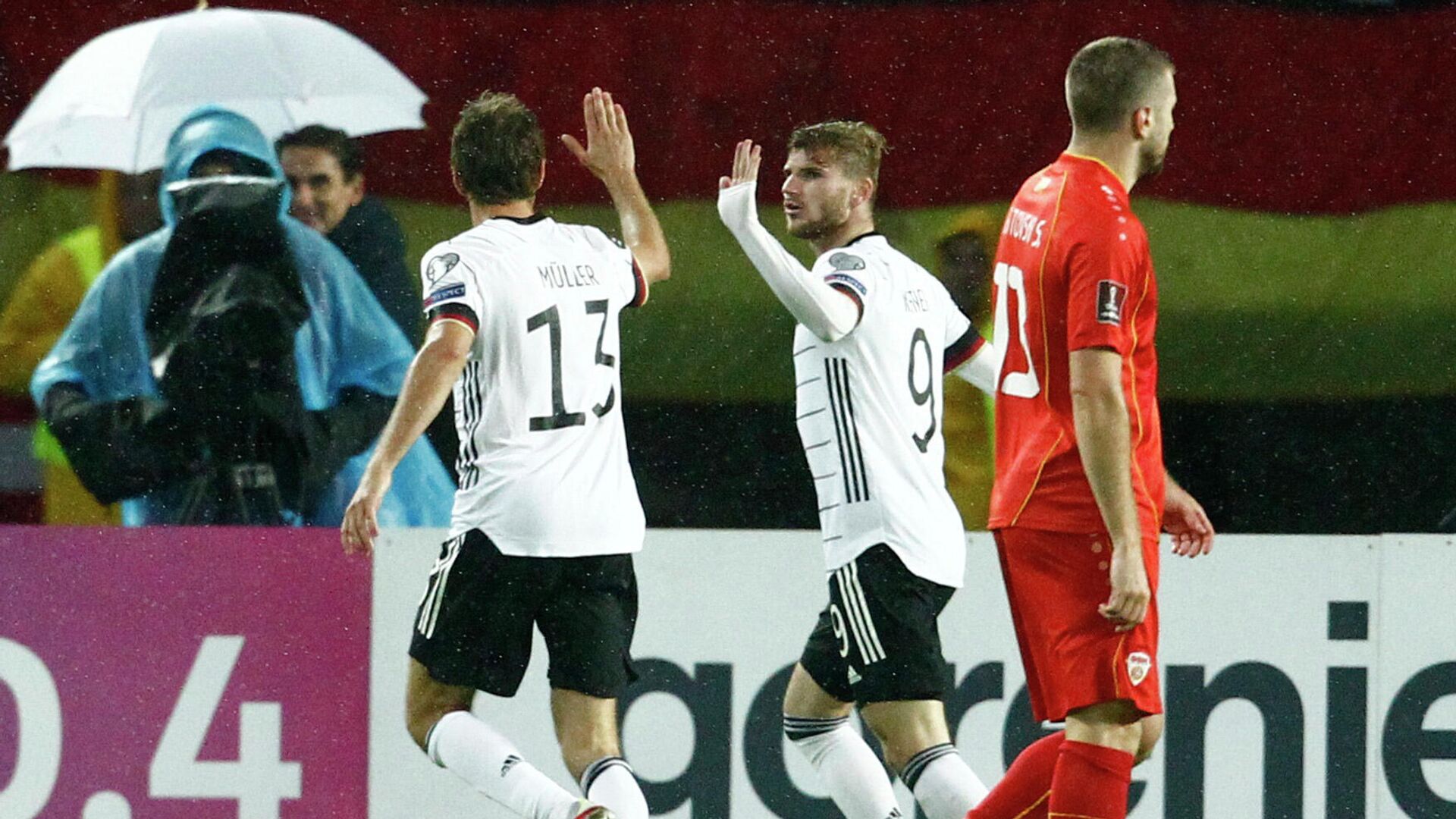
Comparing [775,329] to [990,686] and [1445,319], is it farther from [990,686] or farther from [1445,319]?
[1445,319]

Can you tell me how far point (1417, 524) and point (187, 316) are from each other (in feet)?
9.66

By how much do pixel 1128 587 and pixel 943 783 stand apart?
94cm

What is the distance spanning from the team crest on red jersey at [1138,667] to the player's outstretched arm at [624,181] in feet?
4.55

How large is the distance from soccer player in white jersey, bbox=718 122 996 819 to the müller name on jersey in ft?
0.92

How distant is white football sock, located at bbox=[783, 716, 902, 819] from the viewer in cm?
415

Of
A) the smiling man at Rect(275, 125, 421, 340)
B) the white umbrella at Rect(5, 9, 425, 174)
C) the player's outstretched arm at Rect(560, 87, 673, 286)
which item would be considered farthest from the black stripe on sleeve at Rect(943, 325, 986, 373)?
the white umbrella at Rect(5, 9, 425, 174)

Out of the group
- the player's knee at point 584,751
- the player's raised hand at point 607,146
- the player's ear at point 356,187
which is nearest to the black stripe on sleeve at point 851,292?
the player's raised hand at point 607,146

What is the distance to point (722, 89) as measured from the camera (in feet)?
16.1

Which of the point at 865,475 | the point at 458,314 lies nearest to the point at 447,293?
the point at 458,314

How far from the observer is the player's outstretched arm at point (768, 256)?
3826 mm

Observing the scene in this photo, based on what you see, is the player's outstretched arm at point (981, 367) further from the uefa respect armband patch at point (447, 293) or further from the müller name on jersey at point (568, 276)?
the uefa respect armband patch at point (447, 293)

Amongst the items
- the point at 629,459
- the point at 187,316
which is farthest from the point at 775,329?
the point at 187,316

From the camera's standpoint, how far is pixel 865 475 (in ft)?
13.2

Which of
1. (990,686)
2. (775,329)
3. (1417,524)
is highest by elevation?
(775,329)
